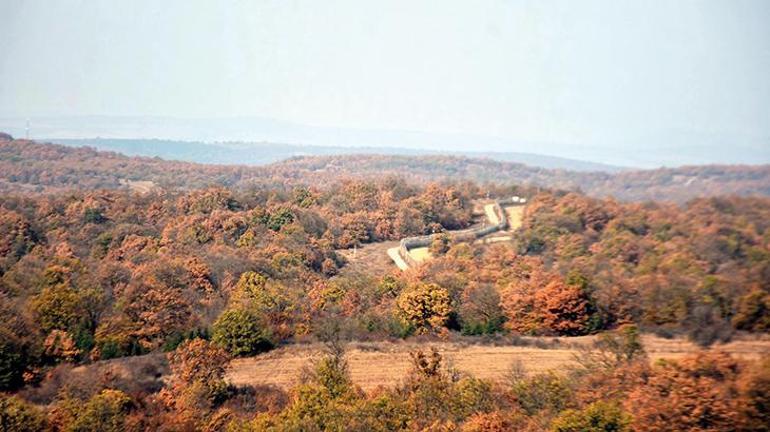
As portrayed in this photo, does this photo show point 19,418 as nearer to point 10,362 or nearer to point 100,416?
Result: point 100,416

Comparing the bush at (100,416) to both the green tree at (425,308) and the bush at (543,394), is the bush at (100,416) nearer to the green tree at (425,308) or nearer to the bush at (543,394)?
the bush at (543,394)

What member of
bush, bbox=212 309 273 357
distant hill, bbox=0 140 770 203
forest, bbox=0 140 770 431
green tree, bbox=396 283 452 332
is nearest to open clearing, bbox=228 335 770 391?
bush, bbox=212 309 273 357

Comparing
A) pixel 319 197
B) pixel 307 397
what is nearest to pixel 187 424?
pixel 307 397

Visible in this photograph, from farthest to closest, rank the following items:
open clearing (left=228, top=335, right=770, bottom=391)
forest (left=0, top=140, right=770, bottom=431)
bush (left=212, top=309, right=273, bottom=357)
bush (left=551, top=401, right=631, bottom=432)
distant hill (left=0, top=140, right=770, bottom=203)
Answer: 1. distant hill (left=0, top=140, right=770, bottom=203)
2. bush (left=212, top=309, right=273, bottom=357)
3. open clearing (left=228, top=335, right=770, bottom=391)
4. forest (left=0, top=140, right=770, bottom=431)
5. bush (left=551, top=401, right=631, bottom=432)

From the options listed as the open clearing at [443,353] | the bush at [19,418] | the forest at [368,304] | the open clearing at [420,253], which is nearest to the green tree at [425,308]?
the forest at [368,304]

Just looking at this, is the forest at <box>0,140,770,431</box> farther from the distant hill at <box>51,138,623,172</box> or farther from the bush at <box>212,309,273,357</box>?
the distant hill at <box>51,138,623,172</box>

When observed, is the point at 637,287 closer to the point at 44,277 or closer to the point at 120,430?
the point at 120,430

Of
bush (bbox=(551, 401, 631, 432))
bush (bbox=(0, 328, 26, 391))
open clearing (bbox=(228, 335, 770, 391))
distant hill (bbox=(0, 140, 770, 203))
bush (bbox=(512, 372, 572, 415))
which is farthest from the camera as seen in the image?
distant hill (bbox=(0, 140, 770, 203))
